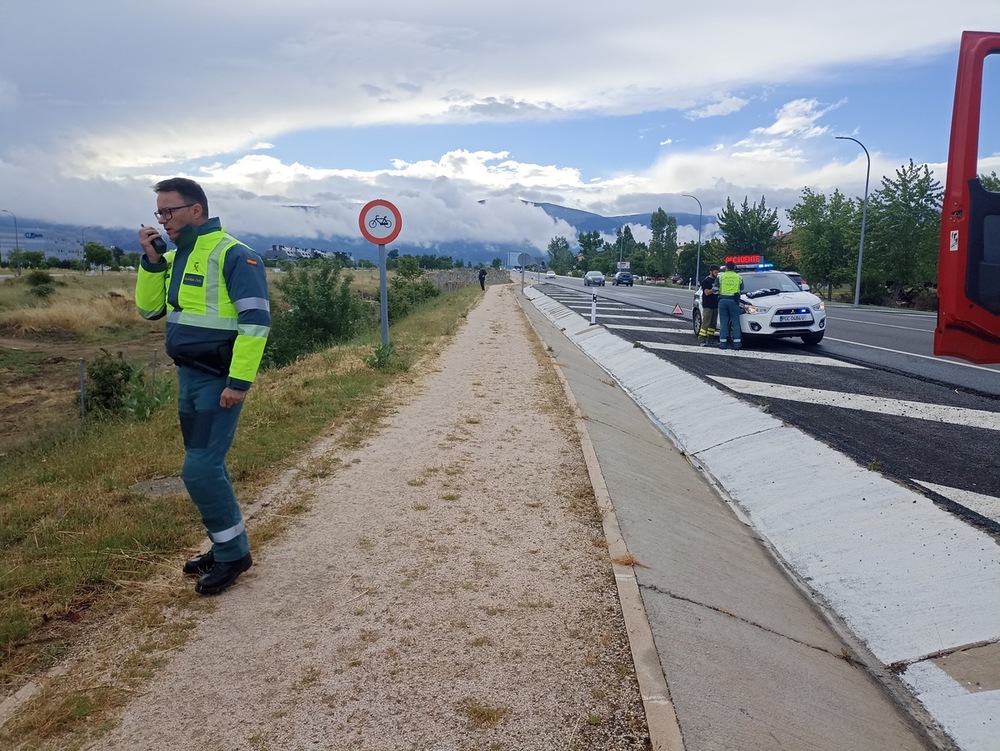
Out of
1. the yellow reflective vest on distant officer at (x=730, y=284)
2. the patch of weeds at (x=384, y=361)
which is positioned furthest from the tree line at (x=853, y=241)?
the patch of weeds at (x=384, y=361)

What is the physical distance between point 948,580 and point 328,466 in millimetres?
4489

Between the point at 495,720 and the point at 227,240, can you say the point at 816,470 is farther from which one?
the point at 227,240

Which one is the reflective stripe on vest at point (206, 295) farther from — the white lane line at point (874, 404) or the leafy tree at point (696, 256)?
the leafy tree at point (696, 256)

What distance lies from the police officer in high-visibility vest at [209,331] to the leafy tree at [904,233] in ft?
121

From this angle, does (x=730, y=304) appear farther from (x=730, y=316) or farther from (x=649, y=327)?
(x=649, y=327)

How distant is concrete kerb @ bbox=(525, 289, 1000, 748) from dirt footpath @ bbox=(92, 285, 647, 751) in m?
1.48

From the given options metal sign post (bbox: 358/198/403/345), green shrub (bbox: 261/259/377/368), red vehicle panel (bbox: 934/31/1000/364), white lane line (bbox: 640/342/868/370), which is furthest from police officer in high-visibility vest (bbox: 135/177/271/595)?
green shrub (bbox: 261/259/377/368)

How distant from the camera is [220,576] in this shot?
3.74 m

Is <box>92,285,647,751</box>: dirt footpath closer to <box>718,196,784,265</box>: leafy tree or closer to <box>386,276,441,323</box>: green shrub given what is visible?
<box>386,276,441,323</box>: green shrub

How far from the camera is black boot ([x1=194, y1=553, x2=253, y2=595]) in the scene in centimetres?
369

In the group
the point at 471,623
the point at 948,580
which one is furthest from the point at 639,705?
the point at 948,580

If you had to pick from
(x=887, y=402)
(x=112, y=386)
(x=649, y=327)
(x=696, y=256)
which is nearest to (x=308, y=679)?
(x=887, y=402)

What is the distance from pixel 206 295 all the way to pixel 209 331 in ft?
0.60

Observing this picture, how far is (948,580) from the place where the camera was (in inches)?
163
